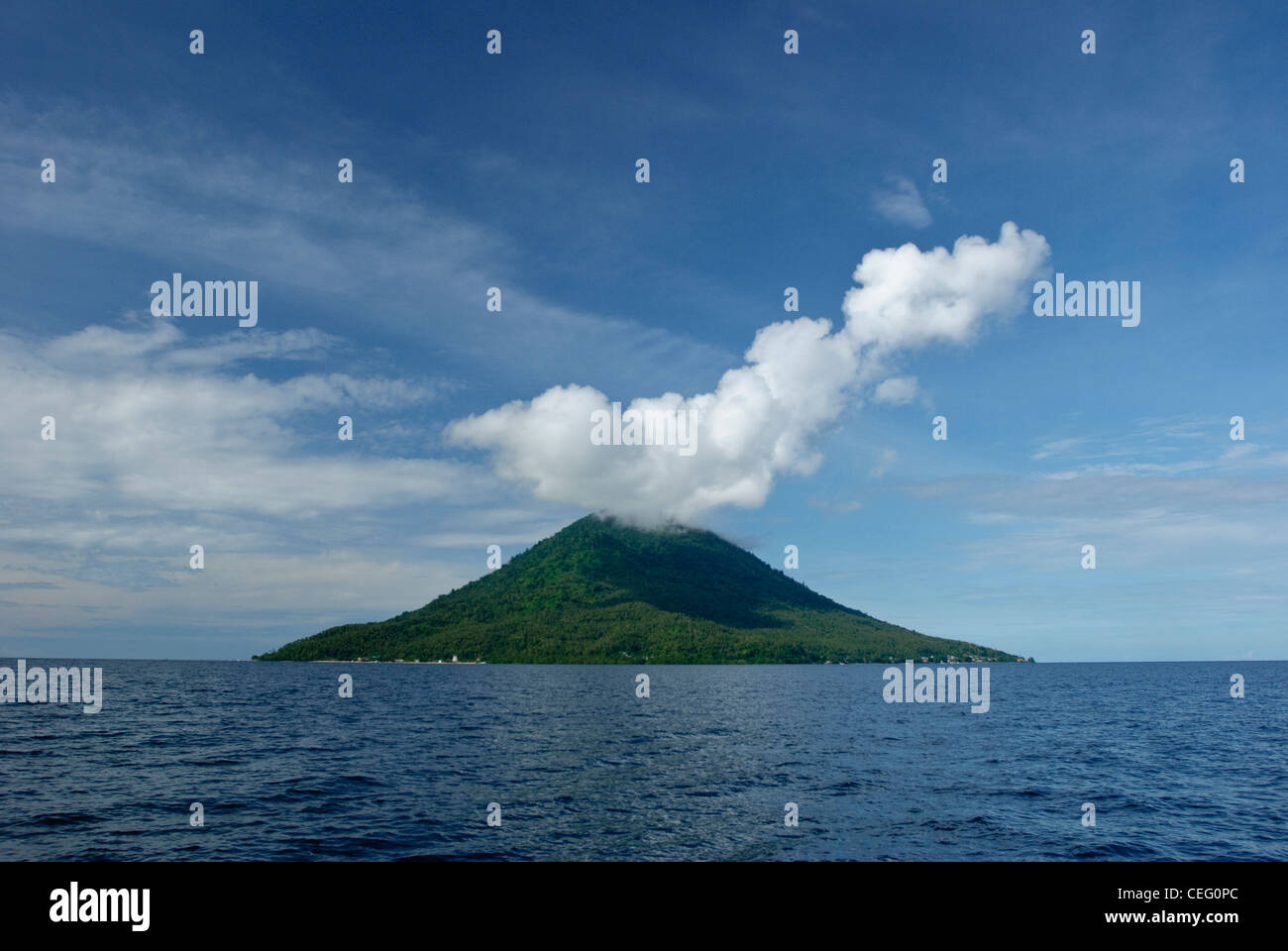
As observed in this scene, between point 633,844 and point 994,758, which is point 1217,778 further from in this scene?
point 633,844

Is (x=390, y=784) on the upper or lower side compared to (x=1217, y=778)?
upper

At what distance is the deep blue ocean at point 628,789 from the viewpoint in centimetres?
2989

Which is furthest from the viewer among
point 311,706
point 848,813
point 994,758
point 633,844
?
point 311,706

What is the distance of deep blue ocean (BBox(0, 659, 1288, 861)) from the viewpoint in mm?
29891

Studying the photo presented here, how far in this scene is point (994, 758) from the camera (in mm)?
55406

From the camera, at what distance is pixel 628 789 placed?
4103 cm

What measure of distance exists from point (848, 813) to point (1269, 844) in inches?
764

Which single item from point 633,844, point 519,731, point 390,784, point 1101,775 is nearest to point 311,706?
point 519,731

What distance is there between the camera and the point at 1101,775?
161 feet
